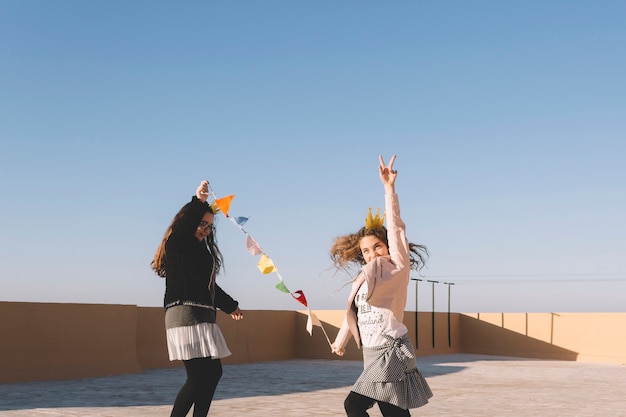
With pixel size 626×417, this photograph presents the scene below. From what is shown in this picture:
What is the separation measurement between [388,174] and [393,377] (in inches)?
40.5

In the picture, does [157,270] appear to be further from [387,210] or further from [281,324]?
[281,324]

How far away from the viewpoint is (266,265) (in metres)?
5.11

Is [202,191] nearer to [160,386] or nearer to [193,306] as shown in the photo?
[193,306]

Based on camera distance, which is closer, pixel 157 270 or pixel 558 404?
pixel 157 270

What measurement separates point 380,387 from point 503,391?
664 cm

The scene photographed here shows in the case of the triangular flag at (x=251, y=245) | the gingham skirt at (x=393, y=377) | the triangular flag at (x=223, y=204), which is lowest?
the gingham skirt at (x=393, y=377)

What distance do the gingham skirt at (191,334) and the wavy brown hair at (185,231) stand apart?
0.30 metres

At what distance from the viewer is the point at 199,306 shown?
470 centimetres

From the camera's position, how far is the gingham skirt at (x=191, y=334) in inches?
182

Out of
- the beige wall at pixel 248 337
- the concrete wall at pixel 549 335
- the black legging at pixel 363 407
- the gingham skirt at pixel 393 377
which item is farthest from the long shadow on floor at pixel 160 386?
the concrete wall at pixel 549 335

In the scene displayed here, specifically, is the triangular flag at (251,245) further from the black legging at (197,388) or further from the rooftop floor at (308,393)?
the rooftop floor at (308,393)

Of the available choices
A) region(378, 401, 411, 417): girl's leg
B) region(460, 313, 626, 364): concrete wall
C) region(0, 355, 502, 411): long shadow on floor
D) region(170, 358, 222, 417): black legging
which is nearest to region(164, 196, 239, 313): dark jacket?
region(170, 358, 222, 417): black legging

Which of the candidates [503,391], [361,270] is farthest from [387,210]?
[503,391]

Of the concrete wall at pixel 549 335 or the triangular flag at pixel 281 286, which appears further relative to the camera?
the concrete wall at pixel 549 335
